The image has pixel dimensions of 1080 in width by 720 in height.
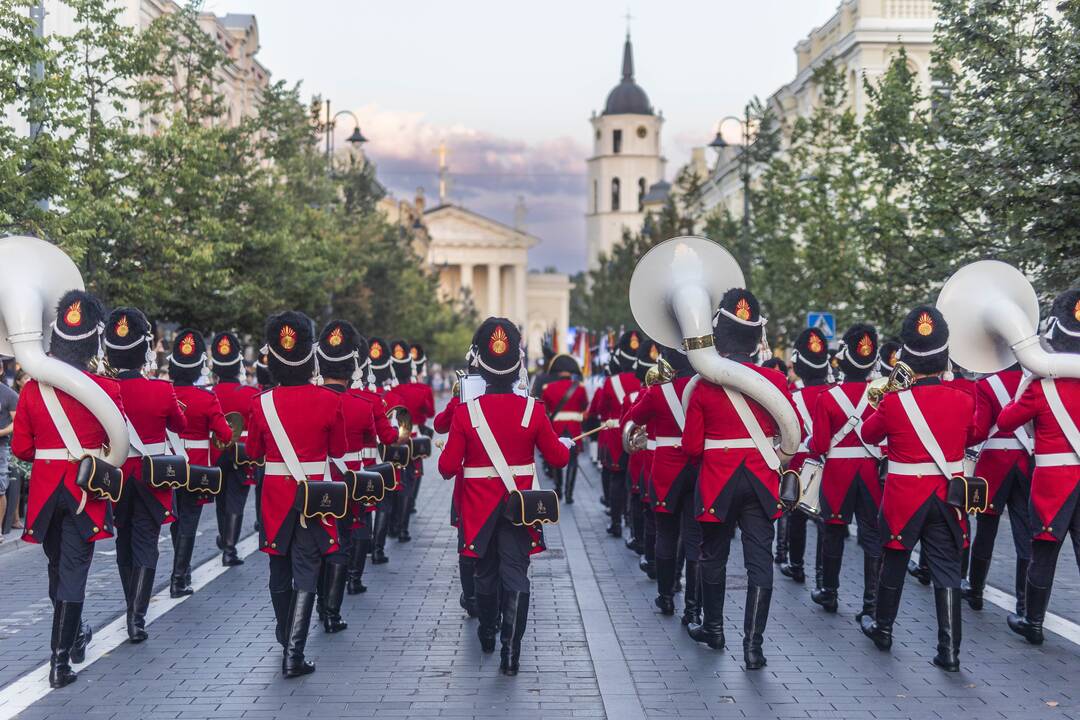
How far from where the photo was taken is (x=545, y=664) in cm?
856

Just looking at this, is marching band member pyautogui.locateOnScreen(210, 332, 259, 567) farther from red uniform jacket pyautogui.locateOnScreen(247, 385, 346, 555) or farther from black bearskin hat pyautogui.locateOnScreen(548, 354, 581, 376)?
black bearskin hat pyautogui.locateOnScreen(548, 354, 581, 376)

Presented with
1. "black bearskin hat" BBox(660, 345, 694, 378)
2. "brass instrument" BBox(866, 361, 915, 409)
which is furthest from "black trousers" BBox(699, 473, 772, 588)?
"black bearskin hat" BBox(660, 345, 694, 378)

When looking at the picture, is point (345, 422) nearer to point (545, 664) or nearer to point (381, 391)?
point (545, 664)

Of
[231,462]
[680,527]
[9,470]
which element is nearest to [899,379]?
[680,527]

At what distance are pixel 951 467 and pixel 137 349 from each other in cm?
501

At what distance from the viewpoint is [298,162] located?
30031 mm

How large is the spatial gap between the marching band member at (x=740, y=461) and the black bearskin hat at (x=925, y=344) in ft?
2.49

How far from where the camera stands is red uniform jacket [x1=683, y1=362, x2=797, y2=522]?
852 centimetres

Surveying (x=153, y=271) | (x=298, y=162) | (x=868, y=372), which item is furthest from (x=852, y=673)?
(x=298, y=162)

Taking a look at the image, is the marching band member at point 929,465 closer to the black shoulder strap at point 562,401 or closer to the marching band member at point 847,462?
the marching band member at point 847,462

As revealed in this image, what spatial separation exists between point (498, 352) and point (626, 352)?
7.02 metres

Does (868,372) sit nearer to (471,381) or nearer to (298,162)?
(471,381)

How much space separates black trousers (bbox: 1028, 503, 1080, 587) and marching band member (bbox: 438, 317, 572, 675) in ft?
9.89

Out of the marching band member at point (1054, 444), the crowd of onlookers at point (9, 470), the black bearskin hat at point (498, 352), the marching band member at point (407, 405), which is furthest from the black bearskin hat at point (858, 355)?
the crowd of onlookers at point (9, 470)
